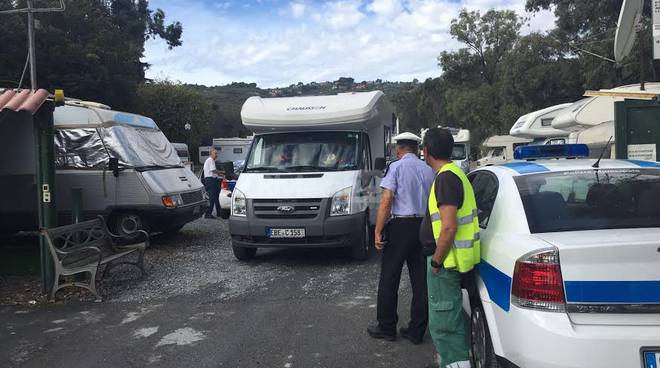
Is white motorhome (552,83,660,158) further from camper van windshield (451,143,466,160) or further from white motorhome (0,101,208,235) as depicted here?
camper van windshield (451,143,466,160)

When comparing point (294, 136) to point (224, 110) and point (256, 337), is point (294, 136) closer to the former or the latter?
point (256, 337)

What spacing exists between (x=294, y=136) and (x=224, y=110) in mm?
79082

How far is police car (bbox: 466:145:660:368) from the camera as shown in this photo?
9.79 feet

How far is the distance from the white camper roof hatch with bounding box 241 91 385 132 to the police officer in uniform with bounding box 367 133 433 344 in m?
3.73

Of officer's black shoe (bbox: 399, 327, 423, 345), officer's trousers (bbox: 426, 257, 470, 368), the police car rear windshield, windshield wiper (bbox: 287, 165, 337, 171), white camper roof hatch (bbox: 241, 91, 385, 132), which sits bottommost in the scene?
officer's black shoe (bbox: 399, 327, 423, 345)

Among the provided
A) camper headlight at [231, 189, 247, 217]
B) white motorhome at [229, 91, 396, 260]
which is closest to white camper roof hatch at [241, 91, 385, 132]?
white motorhome at [229, 91, 396, 260]

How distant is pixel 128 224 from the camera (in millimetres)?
9781

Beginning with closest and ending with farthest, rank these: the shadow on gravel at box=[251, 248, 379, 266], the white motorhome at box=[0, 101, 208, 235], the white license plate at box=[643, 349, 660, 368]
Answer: the white license plate at box=[643, 349, 660, 368]
the shadow on gravel at box=[251, 248, 379, 266]
the white motorhome at box=[0, 101, 208, 235]

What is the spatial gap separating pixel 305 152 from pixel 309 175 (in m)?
0.68

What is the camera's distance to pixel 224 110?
283 ft

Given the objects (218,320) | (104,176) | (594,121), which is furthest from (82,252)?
(594,121)

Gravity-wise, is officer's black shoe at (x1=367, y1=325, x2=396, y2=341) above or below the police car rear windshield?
below

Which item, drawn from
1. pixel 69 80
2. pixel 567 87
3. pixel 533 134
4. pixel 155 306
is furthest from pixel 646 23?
pixel 69 80

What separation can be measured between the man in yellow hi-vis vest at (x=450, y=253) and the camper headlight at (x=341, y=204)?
4033 mm
